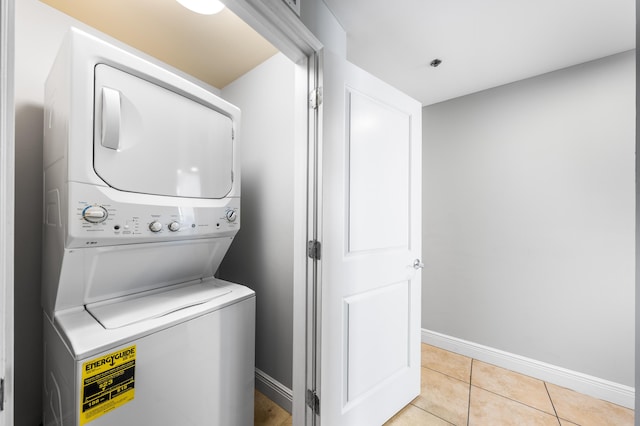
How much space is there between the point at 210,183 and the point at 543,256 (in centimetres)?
238

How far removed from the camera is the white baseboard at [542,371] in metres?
1.70

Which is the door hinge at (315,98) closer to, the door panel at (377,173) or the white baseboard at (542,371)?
the door panel at (377,173)

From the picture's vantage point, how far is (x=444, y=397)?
1774 millimetres

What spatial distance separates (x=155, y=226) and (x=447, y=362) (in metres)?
2.39

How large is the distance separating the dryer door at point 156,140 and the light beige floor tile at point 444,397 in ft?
6.12

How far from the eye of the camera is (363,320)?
1.44m

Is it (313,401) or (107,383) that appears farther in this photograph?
(313,401)

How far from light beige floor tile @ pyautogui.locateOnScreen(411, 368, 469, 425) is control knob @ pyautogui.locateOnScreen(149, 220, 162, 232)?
188 cm

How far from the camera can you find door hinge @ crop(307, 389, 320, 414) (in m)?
1.27

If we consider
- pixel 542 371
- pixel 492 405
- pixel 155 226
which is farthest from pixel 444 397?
pixel 155 226

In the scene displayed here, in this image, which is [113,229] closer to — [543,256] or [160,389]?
[160,389]

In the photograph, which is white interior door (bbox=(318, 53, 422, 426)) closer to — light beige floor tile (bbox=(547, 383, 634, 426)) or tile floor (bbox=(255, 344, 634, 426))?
tile floor (bbox=(255, 344, 634, 426))

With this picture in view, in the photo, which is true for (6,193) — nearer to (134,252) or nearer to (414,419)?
(134,252)

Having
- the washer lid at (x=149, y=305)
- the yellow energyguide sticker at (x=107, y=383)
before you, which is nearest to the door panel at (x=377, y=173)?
the washer lid at (x=149, y=305)
